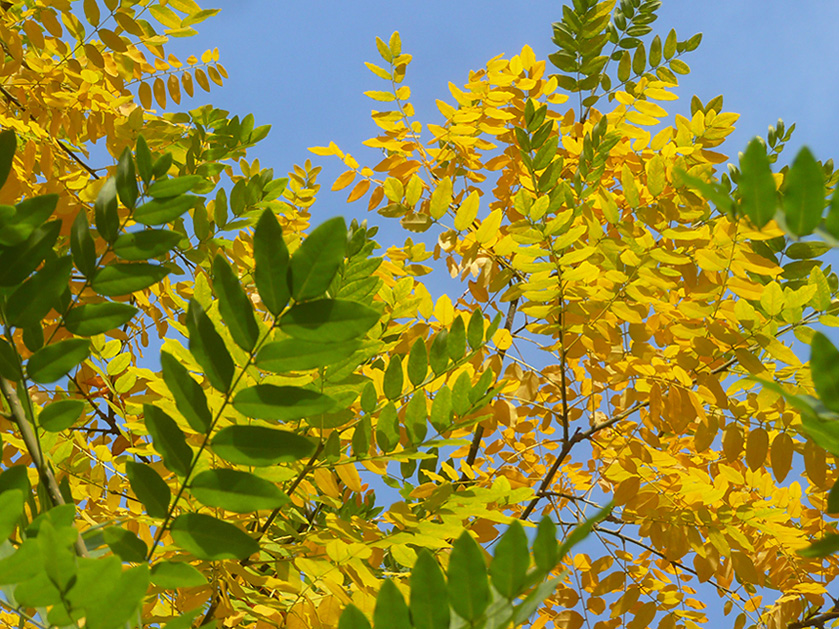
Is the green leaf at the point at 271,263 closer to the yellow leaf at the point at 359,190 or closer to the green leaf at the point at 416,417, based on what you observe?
the green leaf at the point at 416,417

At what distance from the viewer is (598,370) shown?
167 cm

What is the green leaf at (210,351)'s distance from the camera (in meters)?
0.63

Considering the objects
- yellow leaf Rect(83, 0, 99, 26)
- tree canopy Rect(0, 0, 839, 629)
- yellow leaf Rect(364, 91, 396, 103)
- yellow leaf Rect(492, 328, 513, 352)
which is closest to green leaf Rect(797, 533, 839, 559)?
tree canopy Rect(0, 0, 839, 629)

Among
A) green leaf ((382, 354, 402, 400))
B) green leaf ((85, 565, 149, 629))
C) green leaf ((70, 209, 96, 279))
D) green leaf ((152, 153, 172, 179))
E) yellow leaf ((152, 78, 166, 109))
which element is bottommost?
green leaf ((85, 565, 149, 629))

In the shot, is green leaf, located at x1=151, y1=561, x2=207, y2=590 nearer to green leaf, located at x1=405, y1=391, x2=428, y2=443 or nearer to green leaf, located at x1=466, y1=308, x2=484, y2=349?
green leaf, located at x1=405, y1=391, x2=428, y2=443

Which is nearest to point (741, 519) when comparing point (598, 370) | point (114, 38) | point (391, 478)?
point (598, 370)

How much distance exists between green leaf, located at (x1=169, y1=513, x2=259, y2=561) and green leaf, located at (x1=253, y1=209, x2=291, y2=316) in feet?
0.81

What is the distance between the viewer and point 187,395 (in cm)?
66

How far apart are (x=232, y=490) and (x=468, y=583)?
0.28 m

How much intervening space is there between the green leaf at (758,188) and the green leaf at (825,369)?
120 mm

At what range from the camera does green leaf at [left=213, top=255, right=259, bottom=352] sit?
61 centimetres

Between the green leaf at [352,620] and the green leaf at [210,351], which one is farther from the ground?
the green leaf at [210,351]

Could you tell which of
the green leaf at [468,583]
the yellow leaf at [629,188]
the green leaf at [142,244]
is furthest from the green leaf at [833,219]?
the yellow leaf at [629,188]

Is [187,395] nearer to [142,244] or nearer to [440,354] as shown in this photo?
[142,244]
